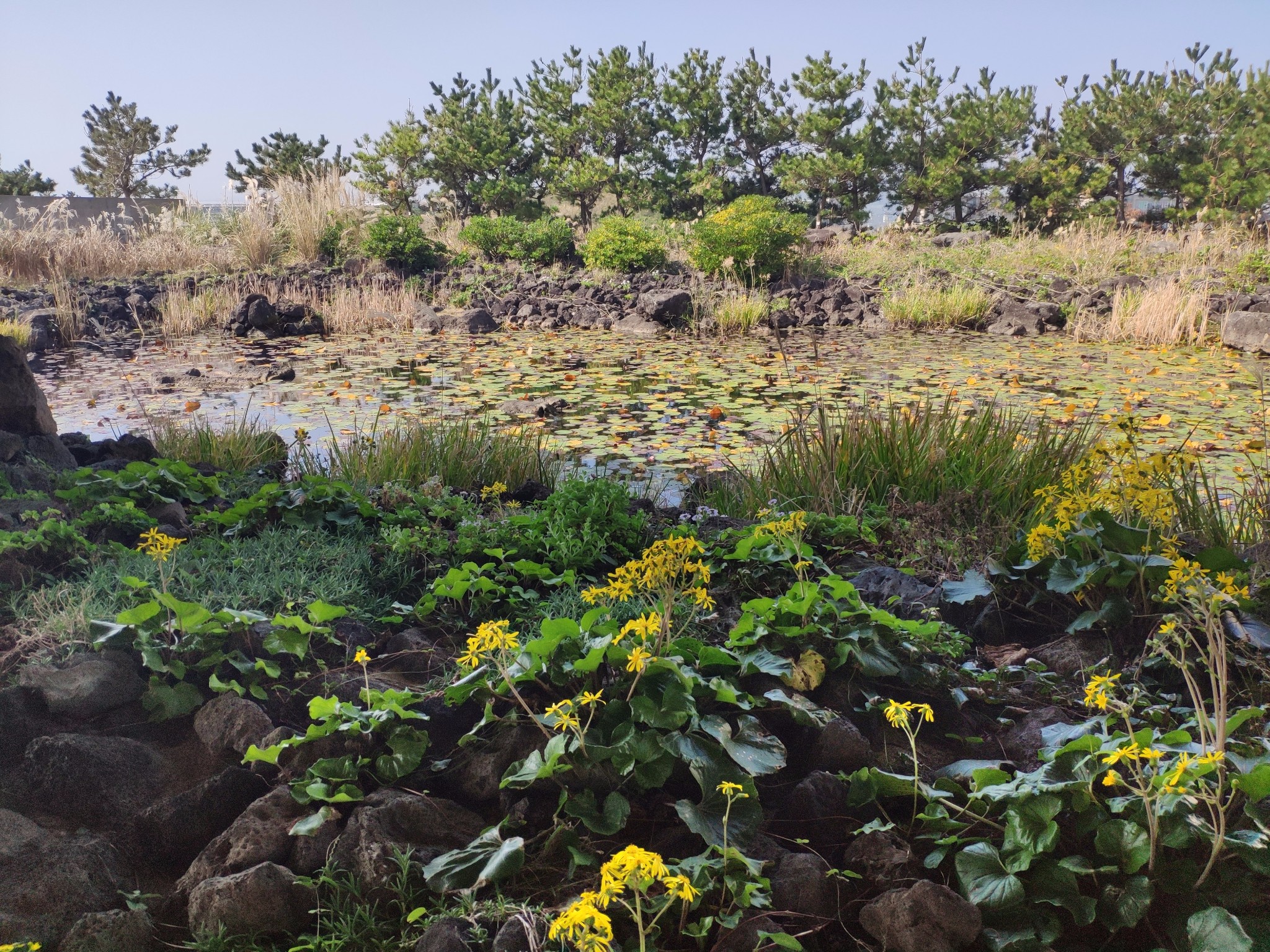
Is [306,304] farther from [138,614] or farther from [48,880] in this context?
[48,880]

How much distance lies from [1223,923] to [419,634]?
6.31 feet

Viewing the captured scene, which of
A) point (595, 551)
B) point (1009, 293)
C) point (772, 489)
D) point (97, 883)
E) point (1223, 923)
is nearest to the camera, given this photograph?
point (1223, 923)

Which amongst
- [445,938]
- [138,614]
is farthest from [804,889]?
[138,614]

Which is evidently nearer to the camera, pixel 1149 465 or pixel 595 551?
pixel 1149 465

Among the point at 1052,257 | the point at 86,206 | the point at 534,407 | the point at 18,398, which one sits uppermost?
the point at 86,206

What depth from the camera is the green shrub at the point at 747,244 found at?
15.3 m

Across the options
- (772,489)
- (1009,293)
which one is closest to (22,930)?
(772,489)

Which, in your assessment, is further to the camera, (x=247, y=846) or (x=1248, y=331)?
(x=1248, y=331)

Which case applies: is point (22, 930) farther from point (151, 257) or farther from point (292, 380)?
point (151, 257)

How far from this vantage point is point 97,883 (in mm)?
1647

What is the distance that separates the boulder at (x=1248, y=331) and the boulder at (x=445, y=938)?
37.9 feet

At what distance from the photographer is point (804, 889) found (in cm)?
158

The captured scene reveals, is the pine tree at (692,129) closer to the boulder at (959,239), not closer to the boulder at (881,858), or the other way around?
the boulder at (959,239)

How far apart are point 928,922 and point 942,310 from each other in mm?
12389
